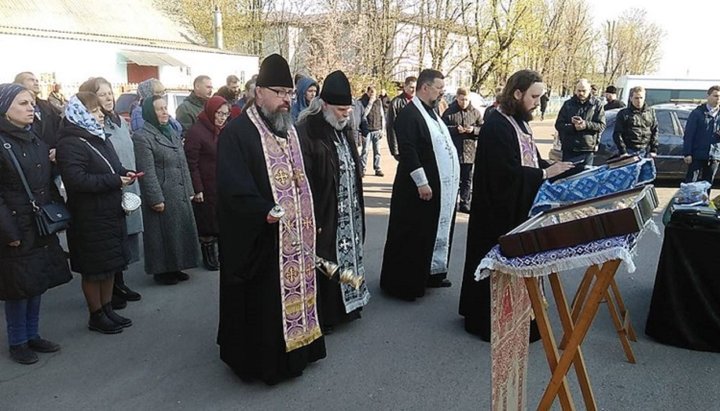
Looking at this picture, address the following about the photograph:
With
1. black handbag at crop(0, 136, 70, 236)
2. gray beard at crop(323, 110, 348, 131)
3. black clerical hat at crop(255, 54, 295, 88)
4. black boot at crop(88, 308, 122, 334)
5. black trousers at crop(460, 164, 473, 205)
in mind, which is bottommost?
black boot at crop(88, 308, 122, 334)

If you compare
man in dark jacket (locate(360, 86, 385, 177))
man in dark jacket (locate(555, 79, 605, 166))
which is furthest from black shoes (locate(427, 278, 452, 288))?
man in dark jacket (locate(360, 86, 385, 177))

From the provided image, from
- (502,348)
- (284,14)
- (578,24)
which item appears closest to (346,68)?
(284,14)

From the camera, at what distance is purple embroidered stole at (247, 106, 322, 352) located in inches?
130

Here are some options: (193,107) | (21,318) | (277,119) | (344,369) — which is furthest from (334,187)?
(193,107)

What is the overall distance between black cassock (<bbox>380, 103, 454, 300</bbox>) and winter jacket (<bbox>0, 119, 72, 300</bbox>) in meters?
2.58

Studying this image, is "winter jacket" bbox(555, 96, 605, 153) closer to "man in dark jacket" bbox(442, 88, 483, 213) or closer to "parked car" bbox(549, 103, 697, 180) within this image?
"man in dark jacket" bbox(442, 88, 483, 213)

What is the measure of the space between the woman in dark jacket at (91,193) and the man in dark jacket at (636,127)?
22.9 ft

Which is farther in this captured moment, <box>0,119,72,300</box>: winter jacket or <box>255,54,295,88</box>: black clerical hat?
<box>0,119,72,300</box>: winter jacket

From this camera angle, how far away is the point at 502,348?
7.91 ft

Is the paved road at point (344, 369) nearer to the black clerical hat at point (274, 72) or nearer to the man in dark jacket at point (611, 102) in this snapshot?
the black clerical hat at point (274, 72)

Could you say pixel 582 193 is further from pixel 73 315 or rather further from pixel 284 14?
pixel 284 14

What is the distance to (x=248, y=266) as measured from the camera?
3.19m

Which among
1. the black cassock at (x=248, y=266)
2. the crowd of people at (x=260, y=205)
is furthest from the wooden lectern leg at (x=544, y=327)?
the black cassock at (x=248, y=266)

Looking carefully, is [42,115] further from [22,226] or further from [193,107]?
[22,226]
